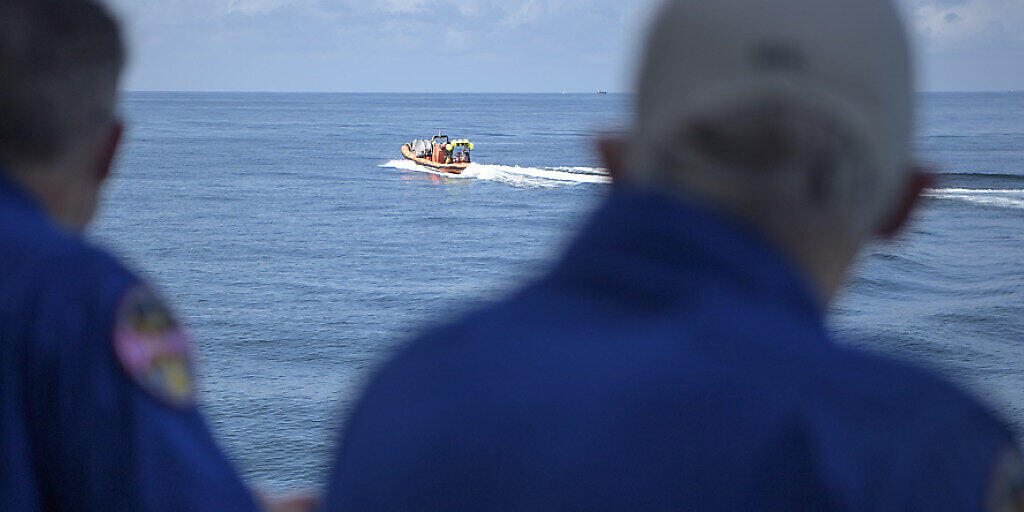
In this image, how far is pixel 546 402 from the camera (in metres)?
0.70

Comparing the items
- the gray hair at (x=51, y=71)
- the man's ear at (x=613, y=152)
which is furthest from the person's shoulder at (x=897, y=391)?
the gray hair at (x=51, y=71)

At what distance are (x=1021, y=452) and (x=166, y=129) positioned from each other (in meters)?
97.1

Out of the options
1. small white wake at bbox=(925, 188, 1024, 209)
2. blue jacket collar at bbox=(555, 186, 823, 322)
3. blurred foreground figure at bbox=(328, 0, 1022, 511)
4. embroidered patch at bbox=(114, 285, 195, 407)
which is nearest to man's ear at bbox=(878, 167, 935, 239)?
blurred foreground figure at bbox=(328, 0, 1022, 511)

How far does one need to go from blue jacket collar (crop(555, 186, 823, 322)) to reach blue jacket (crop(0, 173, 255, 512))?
2.46 feet

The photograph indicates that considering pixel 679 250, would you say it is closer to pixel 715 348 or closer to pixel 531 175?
pixel 715 348

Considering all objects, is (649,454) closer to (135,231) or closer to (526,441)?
(526,441)

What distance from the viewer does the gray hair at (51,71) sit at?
132cm

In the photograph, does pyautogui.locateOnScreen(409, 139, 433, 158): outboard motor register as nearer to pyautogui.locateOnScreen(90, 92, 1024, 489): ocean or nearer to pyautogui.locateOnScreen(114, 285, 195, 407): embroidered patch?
pyautogui.locateOnScreen(90, 92, 1024, 489): ocean

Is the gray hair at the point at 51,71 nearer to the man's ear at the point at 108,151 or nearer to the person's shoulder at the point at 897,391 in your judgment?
the man's ear at the point at 108,151

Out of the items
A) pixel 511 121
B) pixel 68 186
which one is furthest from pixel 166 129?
pixel 68 186

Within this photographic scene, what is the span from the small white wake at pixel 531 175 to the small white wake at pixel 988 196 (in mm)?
13238

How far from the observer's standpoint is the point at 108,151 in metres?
1.45

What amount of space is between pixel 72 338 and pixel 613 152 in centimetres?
76

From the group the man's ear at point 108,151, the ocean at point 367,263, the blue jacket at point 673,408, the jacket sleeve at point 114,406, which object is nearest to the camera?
the blue jacket at point 673,408
